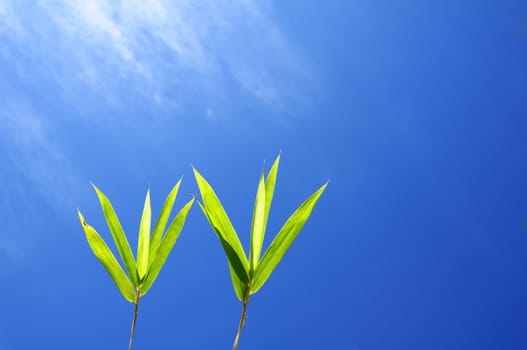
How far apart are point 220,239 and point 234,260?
7cm

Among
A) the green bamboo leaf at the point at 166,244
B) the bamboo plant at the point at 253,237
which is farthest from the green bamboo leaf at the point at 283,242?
the green bamboo leaf at the point at 166,244

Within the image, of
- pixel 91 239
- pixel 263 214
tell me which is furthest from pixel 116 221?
pixel 263 214

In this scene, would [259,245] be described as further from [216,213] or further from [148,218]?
[148,218]

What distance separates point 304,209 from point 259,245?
140 millimetres

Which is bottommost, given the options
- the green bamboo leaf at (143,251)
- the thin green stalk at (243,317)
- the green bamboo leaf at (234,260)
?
the thin green stalk at (243,317)

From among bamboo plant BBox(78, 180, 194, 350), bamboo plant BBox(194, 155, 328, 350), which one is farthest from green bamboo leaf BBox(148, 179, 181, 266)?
bamboo plant BBox(194, 155, 328, 350)

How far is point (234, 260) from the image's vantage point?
1411mm

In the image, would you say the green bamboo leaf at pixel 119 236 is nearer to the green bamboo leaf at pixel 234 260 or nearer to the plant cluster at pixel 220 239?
the plant cluster at pixel 220 239

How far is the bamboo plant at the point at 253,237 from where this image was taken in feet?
4.58

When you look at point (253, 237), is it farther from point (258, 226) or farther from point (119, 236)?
point (119, 236)

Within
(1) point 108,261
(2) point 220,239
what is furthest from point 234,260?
(1) point 108,261

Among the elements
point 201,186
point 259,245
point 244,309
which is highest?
point 201,186

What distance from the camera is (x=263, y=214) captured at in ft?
4.62

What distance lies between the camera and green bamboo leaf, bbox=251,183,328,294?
1.44 m
